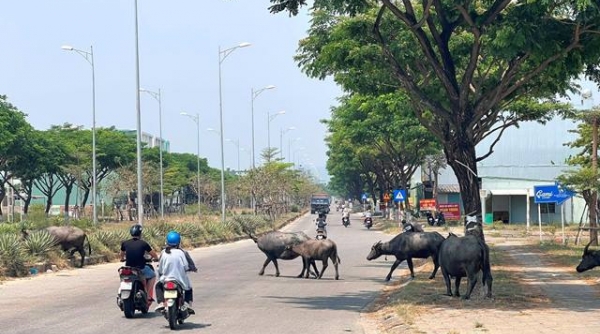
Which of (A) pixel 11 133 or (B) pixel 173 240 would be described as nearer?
(B) pixel 173 240

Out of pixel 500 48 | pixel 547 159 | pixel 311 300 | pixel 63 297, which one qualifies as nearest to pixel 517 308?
pixel 311 300

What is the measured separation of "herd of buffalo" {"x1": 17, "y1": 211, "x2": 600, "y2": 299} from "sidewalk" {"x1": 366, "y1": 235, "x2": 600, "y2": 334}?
63 centimetres

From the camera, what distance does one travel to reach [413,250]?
2211cm

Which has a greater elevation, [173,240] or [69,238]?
[173,240]

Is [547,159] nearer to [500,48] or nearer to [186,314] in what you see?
[500,48]

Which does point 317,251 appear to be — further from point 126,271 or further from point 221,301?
point 126,271

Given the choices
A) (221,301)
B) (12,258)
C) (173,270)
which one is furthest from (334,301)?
(12,258)

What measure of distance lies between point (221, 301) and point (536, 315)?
6561 mm

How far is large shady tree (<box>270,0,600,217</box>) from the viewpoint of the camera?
17969mm

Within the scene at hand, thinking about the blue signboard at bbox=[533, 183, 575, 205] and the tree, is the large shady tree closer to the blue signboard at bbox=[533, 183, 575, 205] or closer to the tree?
the blue signboard at bbox=[533, 183, 575, 205]

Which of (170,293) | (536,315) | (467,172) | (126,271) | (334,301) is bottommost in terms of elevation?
(334,301)

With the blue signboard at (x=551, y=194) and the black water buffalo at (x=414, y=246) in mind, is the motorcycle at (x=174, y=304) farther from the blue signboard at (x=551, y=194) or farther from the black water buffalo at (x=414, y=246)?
the blue signboard at (x=551, y=194)

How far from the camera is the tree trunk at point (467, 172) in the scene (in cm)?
2116

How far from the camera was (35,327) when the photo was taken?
13859 mm
